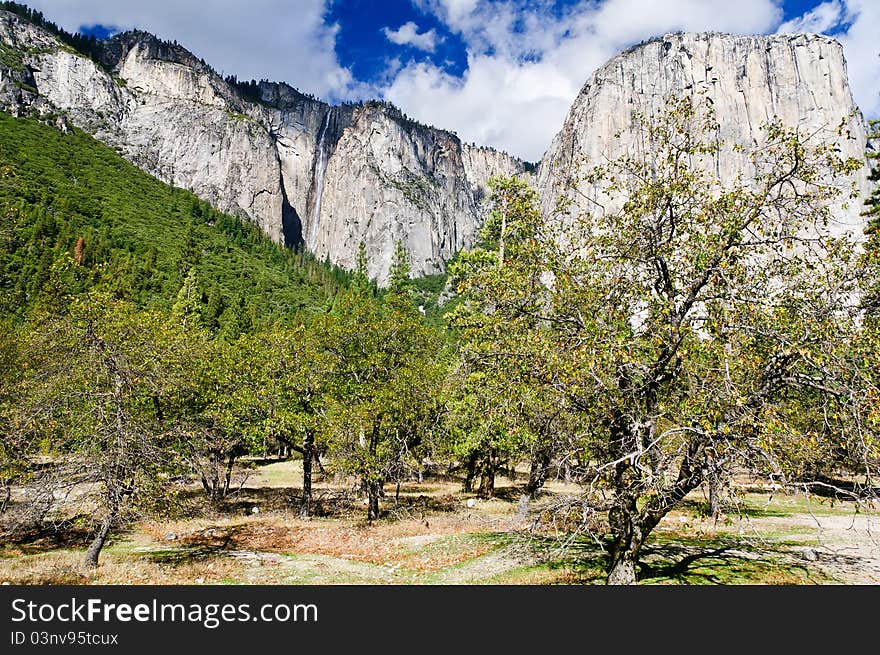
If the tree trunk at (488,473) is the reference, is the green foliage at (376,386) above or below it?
above

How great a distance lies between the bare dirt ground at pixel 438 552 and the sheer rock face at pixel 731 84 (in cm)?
13635

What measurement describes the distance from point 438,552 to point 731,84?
192 m

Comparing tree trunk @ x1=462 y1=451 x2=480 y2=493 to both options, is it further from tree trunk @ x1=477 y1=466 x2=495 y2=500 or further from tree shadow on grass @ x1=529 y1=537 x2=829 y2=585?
tree shadow on grass @ x1=529 y1=537 x2=829 y2=585

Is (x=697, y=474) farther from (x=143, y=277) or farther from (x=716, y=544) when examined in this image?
(x=143, y=277)

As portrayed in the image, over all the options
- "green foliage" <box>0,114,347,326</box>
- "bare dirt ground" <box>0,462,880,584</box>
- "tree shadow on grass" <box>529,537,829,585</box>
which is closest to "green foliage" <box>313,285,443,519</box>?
"bare dirt ground" <box>0,462,880,584</box>

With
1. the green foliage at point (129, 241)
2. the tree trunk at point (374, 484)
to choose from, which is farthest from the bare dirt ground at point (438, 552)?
the green foliage at point (129, 241)

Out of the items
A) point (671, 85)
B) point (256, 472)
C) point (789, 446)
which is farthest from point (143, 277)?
point (671, 85)

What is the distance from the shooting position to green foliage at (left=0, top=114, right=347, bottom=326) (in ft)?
308

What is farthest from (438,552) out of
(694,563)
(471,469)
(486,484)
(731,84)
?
(731,84)

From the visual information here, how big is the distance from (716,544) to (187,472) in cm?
1824

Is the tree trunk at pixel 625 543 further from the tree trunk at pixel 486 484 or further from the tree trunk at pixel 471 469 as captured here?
the tree trunk at pixel 486 484

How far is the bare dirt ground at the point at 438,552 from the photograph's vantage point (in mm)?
14188

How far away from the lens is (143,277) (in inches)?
4213

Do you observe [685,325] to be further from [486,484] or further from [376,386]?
[486,484]
